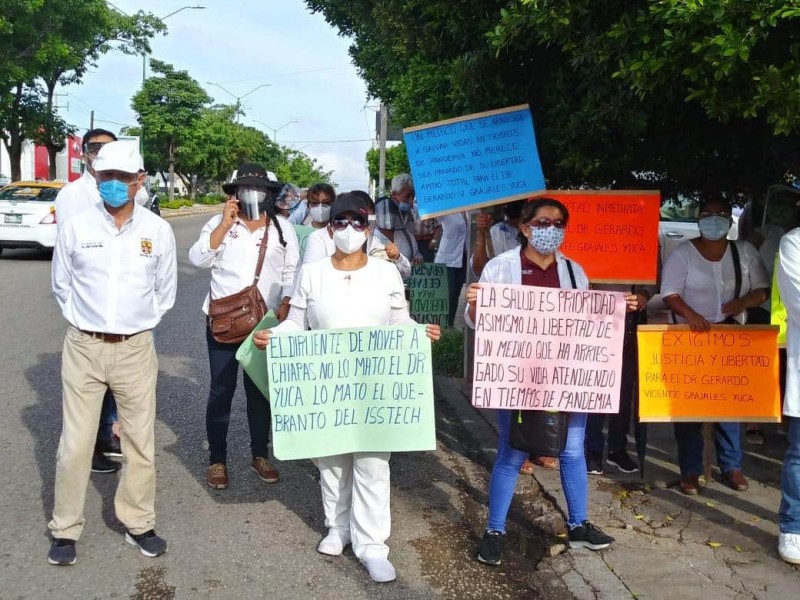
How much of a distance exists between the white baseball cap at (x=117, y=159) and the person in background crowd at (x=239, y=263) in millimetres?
930

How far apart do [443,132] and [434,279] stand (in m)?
2.87

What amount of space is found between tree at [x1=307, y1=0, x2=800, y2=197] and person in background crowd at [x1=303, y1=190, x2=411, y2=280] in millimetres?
998

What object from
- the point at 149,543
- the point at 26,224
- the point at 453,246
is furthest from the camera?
the point at 26,224

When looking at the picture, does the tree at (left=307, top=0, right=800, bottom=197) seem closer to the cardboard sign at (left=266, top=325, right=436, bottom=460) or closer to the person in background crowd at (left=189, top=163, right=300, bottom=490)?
the person in background crowd at (left=189, top=163, right=300, bottom=490)

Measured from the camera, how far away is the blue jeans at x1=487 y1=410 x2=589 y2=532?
13.8 ft

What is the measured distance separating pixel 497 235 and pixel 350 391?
2473 millimetres

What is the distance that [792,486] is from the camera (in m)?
4.21

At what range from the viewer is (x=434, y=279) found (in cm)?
811

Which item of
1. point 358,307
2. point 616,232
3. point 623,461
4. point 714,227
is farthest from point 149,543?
point 714,227

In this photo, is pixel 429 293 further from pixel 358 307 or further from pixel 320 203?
pixel 358 307

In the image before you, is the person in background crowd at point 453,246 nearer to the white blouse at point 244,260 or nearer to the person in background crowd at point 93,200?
the white blouse at point 244,260

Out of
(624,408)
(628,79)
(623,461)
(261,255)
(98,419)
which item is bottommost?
(623,461)

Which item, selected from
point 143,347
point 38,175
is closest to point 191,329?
point 143,347

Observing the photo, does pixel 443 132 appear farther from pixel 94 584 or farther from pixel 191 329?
pixel 191 329
